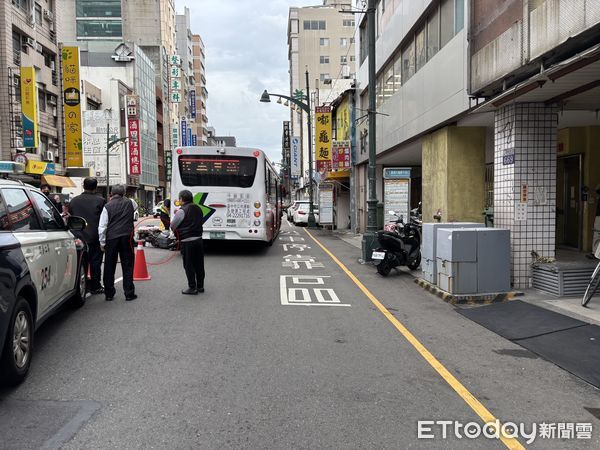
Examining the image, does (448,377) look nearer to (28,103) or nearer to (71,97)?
(28,103)

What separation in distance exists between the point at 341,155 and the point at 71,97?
2032 cm

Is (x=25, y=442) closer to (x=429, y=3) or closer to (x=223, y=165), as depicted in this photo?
Result: (x=223, y=165)

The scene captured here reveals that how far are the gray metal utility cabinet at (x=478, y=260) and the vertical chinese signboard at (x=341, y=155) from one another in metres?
18.3

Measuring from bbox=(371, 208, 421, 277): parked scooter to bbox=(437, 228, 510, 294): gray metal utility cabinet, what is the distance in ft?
9.25

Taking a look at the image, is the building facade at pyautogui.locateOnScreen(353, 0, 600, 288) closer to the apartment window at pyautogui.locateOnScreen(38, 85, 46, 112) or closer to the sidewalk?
the sidewalk

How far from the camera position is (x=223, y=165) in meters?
14.5

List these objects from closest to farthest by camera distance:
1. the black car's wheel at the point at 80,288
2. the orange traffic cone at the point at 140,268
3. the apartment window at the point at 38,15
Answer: the black car's wheel at the point at 80,288
the orange traffic cone at the point at 140,268
the apartment window at the point at 38,15

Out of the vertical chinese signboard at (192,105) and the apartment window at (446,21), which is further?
the vertical chinese signboard at (192,105)

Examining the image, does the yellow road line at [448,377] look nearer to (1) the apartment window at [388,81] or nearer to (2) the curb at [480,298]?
(2) the curb at [480,298]

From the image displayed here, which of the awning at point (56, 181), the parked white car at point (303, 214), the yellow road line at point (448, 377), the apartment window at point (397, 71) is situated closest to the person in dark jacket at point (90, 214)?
the yellow road line at point (448, 377)

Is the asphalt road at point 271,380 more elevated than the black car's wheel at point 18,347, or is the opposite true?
the black car's wheel at point 18,347

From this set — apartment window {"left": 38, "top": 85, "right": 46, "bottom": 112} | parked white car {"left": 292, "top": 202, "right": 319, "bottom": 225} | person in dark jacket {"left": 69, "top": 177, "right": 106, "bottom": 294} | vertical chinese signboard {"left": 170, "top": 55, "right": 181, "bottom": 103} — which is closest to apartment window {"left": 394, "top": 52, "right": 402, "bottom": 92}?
person in dark jacket {"left": 69, "top": 177, "right": 106, "bottom": 294}

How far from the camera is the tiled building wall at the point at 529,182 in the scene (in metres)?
8.95

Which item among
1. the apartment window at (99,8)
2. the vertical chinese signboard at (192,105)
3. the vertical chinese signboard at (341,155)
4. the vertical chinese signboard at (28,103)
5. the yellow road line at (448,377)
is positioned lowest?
the yellow road line at (448,377)
